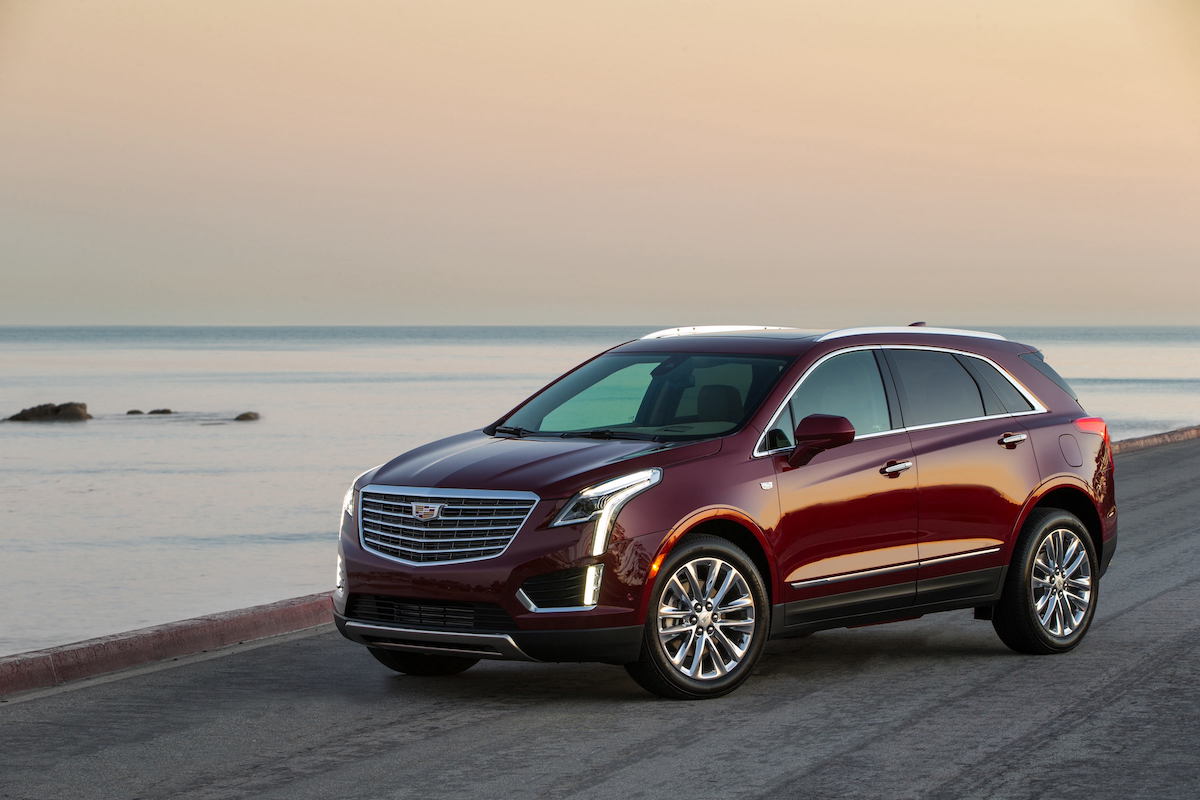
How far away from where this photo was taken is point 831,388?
354 inches

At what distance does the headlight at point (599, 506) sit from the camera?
781 cm

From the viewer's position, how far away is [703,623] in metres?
8.16

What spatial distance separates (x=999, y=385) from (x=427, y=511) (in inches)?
143

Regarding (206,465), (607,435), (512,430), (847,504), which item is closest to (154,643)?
(512,430)

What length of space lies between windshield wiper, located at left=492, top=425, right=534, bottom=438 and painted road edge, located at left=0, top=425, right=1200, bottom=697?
92.9 inches

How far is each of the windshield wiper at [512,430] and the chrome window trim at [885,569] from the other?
1.69 m

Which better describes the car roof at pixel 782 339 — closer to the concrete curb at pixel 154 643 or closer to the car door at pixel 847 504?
the car door at pixel 847 504

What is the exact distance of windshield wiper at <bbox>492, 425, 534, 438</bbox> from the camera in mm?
9094

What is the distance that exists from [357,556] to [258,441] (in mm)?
36175

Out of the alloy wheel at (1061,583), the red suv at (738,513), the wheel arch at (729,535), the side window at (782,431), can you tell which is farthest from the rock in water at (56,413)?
the wheel arch at (729,535)

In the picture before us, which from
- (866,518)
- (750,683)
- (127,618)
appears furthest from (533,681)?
(127,618)

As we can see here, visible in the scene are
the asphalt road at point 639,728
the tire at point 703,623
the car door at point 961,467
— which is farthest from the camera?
the car door at point 961,467

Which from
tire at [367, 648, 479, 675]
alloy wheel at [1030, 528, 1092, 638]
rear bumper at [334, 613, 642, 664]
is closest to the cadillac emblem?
rear bumper at [334, 613, 642, 664]

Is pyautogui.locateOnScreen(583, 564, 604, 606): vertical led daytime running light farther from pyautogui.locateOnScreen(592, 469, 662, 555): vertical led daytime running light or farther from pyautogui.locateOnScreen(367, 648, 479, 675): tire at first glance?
pyautogui.locateOnScreen(367, 648, 479, 675): tire
